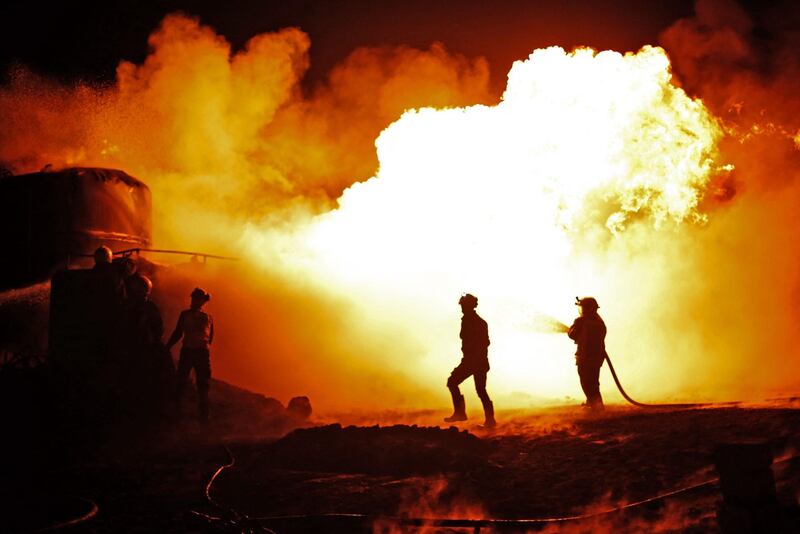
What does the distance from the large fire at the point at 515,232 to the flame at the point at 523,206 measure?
58 millimetres

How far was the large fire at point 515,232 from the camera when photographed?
18297mm

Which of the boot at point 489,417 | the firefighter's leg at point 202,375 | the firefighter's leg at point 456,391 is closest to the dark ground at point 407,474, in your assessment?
the boot at point 489,417

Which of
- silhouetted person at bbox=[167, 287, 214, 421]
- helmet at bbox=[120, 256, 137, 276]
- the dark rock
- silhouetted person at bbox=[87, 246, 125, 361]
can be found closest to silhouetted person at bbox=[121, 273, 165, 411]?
silhouetted person at bbox=[87, 246, 125, 361]

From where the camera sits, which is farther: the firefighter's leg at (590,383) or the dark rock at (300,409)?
the dark rock at (300,409)

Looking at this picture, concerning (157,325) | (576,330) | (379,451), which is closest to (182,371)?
(157,325)

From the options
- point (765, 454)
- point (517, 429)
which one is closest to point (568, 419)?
point (517, 429)

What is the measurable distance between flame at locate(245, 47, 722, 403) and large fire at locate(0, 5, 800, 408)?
6cm

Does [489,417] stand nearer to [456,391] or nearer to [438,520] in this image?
[456,391]

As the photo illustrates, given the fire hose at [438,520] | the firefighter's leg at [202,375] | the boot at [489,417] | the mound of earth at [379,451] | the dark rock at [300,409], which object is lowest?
the fire hose at [438,520]

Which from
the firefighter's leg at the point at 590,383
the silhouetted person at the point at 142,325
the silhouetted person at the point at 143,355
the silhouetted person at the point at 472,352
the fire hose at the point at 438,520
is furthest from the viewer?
the firefighter's leg at the point at 590,383

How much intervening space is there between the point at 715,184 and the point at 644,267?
11.3 ft

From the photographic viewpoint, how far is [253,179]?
25500 mm

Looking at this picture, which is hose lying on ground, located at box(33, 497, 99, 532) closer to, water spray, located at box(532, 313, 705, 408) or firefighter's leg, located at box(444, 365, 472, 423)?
firefighter's leg, located at box(444, 365, 472, 423)

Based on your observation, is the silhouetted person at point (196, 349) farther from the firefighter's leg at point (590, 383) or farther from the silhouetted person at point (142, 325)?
the firefighter's leg at point (590, 383)
